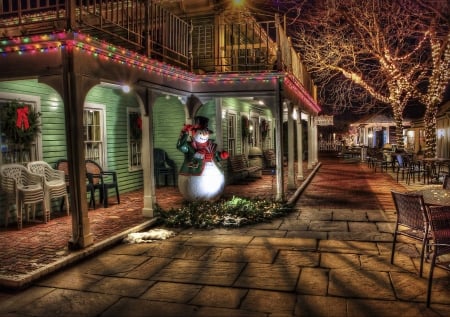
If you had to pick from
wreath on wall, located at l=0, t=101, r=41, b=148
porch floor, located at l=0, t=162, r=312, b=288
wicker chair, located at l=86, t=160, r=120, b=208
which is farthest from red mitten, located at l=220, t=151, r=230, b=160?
wreath on wall, located at l=0, t=101, r=41, b=148

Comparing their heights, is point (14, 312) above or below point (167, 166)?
below

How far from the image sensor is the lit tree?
1468 cm

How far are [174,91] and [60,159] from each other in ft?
9.89

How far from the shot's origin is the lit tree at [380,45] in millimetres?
14680

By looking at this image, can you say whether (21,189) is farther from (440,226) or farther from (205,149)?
(440,226)

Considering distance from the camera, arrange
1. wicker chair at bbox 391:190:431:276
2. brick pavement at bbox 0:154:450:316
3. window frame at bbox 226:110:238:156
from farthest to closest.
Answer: window frame at bbox 226:110:238:156
wicker chair at bbox 391:190:431:276
brick pavement at bbox 0:154:450:316

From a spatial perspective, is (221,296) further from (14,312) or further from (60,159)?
(60,159)

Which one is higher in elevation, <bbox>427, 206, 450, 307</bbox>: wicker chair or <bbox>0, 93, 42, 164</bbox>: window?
<bbox>0, 93, 42, 164</bbox>: window

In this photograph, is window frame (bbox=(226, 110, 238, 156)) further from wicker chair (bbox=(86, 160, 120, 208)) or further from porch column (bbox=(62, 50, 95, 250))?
porch column (bbox=(62, 50, 95, 250))

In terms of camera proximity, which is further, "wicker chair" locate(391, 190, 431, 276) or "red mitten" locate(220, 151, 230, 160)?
"red mitten" locate(220, 151, 230, 160)

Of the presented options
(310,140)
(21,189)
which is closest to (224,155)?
(21,189)

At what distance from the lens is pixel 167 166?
12.9 m

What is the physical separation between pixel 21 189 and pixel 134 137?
4741 mm

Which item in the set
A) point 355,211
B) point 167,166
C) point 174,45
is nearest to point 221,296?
point 355,211
